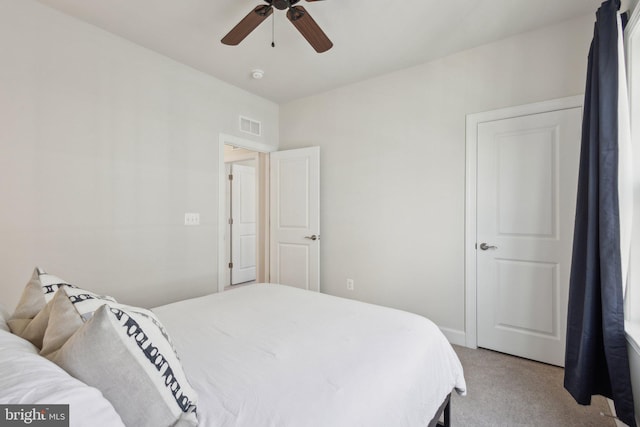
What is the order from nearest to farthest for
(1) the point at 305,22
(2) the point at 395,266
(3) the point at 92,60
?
(1) the point at 305,22
(3) the point at 92,60
(2) the point at 395,266

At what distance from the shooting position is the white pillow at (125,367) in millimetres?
720

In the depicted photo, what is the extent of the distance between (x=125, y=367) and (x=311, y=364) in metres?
0.62

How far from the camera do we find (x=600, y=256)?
5.42 ft

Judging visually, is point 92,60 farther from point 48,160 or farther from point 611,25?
point 611,25

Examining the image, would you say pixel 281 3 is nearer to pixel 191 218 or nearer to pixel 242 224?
pixel 191 218

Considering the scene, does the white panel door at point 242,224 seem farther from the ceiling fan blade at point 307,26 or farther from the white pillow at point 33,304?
the white pillow at point 33,304

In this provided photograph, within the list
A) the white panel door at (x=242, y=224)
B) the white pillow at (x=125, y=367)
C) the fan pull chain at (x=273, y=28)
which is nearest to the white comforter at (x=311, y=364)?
the white pillow at (x=125, y=367)

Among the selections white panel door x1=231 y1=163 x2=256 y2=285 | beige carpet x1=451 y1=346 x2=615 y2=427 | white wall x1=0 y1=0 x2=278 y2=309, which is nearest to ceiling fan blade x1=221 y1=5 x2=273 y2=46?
white wall x1=0 y1=0 x2=278 y2=309

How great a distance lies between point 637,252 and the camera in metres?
1.61

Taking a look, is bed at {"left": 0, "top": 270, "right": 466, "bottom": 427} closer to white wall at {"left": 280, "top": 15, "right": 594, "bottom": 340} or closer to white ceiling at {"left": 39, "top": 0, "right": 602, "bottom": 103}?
white wall at {"left": 280, "top": 15, "right": 594, "bottom": 340}

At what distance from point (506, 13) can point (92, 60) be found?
318 centimetres

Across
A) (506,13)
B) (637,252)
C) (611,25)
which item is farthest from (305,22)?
(637,252)

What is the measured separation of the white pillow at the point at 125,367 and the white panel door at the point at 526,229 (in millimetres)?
2628

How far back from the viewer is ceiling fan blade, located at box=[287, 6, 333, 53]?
1.83m
